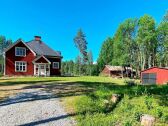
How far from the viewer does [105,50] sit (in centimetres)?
9775

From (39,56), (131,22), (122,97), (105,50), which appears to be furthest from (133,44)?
(122,97)

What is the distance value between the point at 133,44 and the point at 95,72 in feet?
87.8

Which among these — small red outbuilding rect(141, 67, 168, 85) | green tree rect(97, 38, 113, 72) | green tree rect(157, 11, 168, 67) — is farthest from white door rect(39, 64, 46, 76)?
green tree rect(97, 38, 113, 72)

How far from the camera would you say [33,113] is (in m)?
11.0

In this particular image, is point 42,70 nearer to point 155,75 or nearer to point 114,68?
point 155,75

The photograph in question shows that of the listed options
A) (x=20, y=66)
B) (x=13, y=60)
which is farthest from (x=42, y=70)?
(x=13, y=60)

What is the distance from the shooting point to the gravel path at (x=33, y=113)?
31.1ft

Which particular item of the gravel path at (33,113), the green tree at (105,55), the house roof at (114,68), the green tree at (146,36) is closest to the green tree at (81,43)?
the green tree at (105,55)

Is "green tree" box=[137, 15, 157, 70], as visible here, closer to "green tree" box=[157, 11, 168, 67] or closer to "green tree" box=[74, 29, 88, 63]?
"green tree" box=[157, 11, 168, 67]

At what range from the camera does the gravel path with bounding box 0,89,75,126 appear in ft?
31.1

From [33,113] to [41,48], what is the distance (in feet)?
131

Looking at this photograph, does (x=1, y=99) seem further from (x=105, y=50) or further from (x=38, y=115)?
(x=105, y=50)

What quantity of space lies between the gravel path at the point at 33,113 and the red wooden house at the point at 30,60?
105ft

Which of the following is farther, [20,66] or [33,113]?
[20,66]
